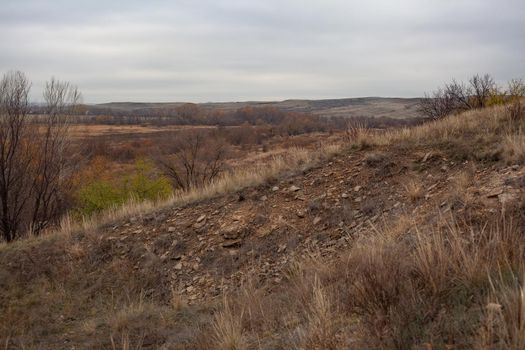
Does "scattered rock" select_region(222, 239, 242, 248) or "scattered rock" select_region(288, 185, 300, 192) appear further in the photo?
"scattered rock" select_region(288, 185, 300, 192)

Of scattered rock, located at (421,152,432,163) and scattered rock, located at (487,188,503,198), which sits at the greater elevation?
scattered rock, located at (421,152,432,163)

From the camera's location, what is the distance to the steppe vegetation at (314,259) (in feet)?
9.03

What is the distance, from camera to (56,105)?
15617 mm

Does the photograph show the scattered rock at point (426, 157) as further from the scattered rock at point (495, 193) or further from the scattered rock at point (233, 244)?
the scattered rock at point (233, 244)

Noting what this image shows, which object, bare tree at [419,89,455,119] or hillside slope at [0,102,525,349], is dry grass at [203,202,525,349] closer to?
hillside slope at [0,102,525,349]

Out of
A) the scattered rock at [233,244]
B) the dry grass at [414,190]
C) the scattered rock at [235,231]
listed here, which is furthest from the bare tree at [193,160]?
the dry grass at [414,190]

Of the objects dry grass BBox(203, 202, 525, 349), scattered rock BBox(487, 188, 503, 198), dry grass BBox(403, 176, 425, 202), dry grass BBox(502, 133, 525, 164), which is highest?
dry grass BBox(502, 133, 525, 164)

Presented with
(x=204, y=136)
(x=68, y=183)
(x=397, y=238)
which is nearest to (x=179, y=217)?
(x=397, y=238)

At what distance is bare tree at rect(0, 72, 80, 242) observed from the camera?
13.0m

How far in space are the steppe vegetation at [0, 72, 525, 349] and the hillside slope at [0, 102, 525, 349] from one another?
0.02m

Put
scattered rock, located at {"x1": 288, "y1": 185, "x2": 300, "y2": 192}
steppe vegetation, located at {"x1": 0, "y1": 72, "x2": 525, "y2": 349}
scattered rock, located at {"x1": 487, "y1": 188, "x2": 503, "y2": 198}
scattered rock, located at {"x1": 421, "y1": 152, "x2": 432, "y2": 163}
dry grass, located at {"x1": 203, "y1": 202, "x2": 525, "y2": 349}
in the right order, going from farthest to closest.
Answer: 1. scattered rock, located at {"x1": 288, "y1": 185, "x2": 300, "y2": 192}
2. scattered rock, located at {"x1": 421, "y1": 152, "x2": 432, "y2": 163}
3. scattered rock, located at {"x1": 487, "y1": 188, "x2": 503, "y2": 198}
4. steppe vegetation, located at {"x1": 0, "y1": 72, "x2": 525, "y2": 349}
5. dry grass, located at {"x1": 203, "y1": 202, "x2": 525, "y2": 349}

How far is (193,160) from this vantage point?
31.5m

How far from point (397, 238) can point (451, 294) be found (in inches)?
69.7

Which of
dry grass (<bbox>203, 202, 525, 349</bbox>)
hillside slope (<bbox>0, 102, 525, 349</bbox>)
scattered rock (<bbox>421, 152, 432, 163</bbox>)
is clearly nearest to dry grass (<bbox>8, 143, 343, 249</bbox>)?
hillside slope (<bbox>0, 102, 525, 349</bbox>)
